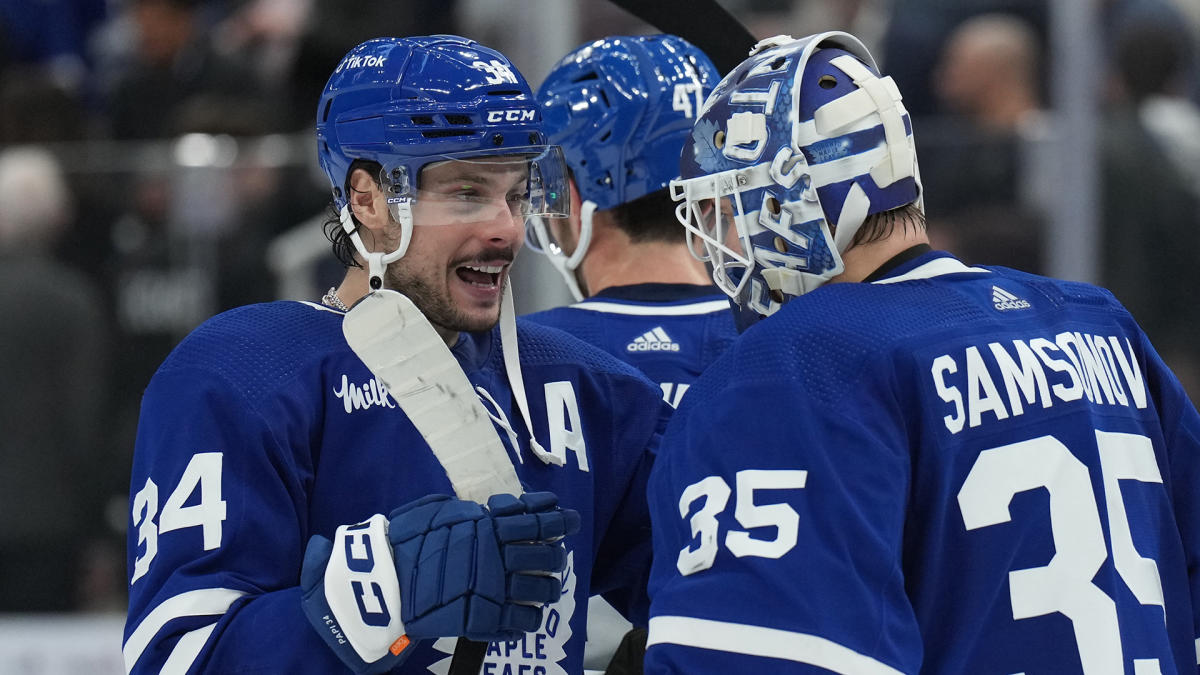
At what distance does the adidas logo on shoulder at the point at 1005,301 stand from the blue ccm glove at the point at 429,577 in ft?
2.13

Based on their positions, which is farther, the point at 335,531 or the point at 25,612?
the point at 25,612

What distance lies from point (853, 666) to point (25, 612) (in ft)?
14.0

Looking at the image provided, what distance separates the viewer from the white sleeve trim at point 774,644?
1866 millimetres

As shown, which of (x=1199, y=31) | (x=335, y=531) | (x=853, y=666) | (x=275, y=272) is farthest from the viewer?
(x=1199, y=31)

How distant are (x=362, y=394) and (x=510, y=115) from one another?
1.53 ft

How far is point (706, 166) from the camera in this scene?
2.30m

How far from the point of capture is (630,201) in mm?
3125

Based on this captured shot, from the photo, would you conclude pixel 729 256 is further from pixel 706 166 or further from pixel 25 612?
pixel 25 612

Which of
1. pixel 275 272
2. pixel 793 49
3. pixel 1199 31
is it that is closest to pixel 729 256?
pixel 793 49

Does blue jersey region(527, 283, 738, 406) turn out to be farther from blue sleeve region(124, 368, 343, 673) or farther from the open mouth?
blue sleeve region(124, 368, 343, 673)

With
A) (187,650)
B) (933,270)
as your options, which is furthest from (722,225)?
(187,650)

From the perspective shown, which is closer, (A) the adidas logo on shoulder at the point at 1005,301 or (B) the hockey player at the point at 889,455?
(B) the hockey player at the point at 889,455

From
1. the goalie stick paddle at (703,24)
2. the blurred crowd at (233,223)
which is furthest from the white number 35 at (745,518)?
the blurred crowd at (233,223)

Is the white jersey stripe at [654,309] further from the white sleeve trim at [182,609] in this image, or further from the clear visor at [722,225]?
the white sleeve trim at [182,609]
